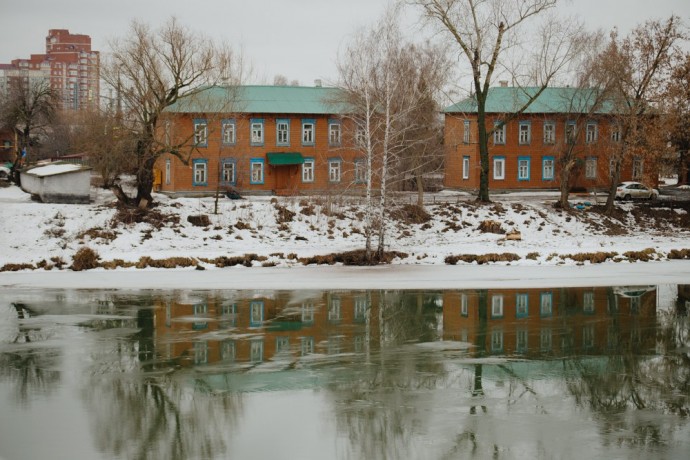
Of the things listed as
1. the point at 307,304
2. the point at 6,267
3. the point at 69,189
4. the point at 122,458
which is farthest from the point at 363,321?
the point at 69,189

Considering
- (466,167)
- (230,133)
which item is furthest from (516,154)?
(230,133)

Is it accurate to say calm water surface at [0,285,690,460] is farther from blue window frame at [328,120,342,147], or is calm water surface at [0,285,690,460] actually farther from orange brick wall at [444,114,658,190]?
orange brick wall at [444,114,658,190]

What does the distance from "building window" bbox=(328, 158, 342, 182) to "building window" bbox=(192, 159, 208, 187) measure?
8.40m

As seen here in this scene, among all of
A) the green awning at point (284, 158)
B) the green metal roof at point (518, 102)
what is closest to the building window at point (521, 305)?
the green metal roof at point (518, 102)

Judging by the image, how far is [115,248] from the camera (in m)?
36.2

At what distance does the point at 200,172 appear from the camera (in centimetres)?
5472

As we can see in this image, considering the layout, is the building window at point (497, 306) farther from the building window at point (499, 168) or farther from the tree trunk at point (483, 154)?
the building window at point (499, 168)

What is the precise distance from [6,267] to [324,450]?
78.6 feet

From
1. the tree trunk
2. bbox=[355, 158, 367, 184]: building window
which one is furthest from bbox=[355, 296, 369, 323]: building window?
the tree trunk

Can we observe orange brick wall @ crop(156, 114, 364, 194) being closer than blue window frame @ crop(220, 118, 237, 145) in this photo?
No

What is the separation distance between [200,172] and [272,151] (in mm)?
5236

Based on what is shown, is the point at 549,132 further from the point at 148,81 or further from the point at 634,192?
the point at 148,81

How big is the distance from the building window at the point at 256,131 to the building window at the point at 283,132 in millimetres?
1114

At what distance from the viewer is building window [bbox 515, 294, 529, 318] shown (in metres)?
23.0
